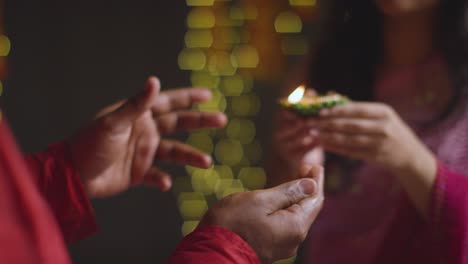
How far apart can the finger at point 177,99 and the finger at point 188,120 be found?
2 cm

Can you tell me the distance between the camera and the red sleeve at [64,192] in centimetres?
102

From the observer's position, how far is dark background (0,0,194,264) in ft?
9.70

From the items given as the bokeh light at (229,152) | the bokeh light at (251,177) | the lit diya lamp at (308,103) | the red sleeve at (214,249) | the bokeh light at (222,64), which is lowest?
the bokeh light at (251,177)

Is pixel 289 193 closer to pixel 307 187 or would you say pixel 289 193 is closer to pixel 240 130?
pixel 307 187

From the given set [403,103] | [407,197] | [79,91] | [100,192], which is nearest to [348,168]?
[403,103]

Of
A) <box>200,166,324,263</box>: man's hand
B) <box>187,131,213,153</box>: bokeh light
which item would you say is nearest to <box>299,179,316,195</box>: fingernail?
<box>200,166,324,263</box>: man's hand

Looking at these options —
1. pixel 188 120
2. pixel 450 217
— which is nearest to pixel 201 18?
pixel 188 120

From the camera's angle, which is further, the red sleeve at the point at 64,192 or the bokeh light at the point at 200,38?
the bokeh light at the point at 200,38

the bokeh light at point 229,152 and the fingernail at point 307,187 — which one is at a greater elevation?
the fingernail at point 307,187

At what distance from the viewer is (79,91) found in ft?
9.93

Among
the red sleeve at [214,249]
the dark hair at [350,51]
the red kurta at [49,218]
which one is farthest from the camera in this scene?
the dark hair at [350,51]

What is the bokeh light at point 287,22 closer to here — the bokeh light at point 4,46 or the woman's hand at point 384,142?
the bokeh light at point 4,46

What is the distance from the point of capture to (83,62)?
300cm

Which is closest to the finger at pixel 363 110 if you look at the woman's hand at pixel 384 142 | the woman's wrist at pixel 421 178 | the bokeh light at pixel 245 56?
the woman's hand at pixel 384 142
